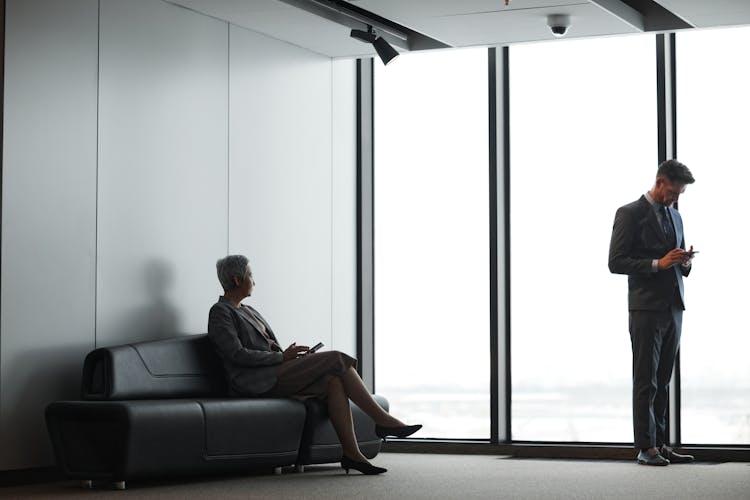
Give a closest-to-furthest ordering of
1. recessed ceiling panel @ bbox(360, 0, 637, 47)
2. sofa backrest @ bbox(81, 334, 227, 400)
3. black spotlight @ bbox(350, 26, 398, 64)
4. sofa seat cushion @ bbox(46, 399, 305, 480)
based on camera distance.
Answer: sofa seat cushion @ bbox(46, 399, 305, 480) < sofa backrest @ bbox(81, 334, 227, 400) < recessed ceiling panel @ bbox(360, 0, 637, 47) < black spotlight @ bbox(350, 26, 398, 64)

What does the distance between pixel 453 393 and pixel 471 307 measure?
0.58 meters

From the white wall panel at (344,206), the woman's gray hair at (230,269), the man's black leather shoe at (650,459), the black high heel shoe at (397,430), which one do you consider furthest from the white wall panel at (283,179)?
the man's black leather shoe at (650,459)

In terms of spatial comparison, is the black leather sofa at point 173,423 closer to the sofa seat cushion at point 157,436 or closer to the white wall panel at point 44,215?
the sofa seat cushion at point 157,436

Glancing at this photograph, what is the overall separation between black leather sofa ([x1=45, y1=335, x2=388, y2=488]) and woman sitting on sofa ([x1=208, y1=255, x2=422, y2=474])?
12 centimetres

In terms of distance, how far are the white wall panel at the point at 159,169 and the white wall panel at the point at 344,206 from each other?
121 centimetres

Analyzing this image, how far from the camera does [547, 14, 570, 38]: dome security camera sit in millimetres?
7246

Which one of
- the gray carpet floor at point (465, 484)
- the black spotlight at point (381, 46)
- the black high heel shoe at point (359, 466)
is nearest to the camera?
the gray carpet floor at point (465, 484)

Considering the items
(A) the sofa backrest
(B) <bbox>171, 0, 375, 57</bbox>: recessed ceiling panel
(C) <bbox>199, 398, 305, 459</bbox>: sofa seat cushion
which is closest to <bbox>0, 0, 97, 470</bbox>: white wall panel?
(A) the sofa backrest

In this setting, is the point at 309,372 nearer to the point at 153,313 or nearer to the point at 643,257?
the point at 153,313

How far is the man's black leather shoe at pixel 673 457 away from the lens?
22.9 feet

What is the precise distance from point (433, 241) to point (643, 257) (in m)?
1.80

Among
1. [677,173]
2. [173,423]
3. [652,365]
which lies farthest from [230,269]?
[677,173]

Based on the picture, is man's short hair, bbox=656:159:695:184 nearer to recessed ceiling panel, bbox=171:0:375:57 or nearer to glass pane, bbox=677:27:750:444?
glass pane, bbox=677:27:750:444

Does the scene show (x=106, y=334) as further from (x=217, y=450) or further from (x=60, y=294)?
(x=217, y=450)
